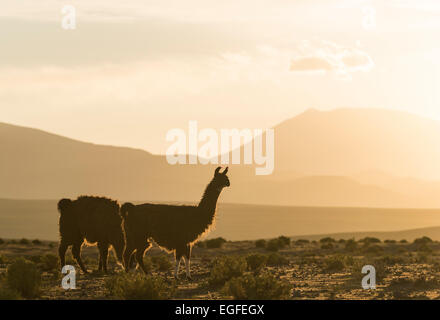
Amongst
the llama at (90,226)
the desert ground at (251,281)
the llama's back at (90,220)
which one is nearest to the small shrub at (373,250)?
the desert ground at (251,281)

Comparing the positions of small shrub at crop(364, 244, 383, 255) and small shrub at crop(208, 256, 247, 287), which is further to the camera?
small shrub at crop(364, 244, 383, 255)

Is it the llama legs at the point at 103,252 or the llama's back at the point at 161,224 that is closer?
the llama's back at the point at 161,224

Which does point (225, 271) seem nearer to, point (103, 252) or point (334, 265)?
point (103, 252)

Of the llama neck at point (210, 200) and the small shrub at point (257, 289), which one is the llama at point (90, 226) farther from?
the small shrub at point (257, 289)

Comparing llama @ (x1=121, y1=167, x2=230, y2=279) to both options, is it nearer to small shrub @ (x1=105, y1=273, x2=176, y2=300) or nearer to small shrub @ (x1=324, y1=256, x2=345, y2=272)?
small shrub @ (x1=105, y1=273, x2=176, y2=300)

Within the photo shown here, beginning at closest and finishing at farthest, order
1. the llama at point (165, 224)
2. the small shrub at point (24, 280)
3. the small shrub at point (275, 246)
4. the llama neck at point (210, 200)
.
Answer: the small shrub at point (24, 280) < the llama at point (165, 224) < the llama neck at point (210, 200) < the small shrub at point (275, 246)

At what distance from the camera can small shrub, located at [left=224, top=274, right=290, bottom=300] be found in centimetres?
1391

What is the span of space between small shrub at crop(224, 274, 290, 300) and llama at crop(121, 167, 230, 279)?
4.08 meters

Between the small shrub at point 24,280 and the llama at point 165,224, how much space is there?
3174 millimetres

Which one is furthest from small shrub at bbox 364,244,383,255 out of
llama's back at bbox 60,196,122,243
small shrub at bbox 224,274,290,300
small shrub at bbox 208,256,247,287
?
small shrub at bbox 224,274,290,300

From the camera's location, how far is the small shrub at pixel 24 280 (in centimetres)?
1535

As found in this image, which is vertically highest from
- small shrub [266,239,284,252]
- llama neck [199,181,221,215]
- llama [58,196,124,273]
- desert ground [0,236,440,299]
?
llama neck [199,181,221,215]

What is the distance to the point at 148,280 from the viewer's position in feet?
47.0
